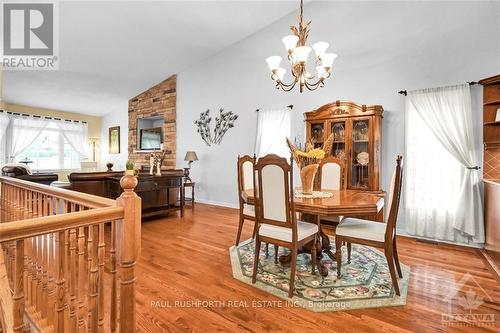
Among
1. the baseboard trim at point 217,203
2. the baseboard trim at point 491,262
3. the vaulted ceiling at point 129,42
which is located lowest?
the baseboard trim at point 491,262

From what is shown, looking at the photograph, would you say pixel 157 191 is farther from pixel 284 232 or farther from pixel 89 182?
pixel 284 232

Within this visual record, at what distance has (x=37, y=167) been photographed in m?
7.30

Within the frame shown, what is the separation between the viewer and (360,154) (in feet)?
12.2

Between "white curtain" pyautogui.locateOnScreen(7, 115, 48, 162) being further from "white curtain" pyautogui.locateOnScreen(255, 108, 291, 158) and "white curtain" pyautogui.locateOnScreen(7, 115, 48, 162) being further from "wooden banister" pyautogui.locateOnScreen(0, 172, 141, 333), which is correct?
"wooden banister" pyautogui.locateOnScreen(0, 172, 141, 333)

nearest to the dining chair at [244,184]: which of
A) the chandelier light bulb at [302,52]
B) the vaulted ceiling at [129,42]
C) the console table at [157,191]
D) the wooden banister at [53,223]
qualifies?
the chandelier light bulb at [302,52]

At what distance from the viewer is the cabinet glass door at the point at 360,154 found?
3.66 meters

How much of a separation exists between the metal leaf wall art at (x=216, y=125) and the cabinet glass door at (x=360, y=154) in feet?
8.45

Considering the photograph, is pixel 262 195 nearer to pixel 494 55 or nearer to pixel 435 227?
pixel 435 227

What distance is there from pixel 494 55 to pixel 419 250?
8.20ft

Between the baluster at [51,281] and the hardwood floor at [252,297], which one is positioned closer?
the baluster at [51,281]

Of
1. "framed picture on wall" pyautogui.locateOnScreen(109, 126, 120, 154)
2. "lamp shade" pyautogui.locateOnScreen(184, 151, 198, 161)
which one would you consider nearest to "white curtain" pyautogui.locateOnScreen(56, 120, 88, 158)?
"framed picture on wall" pyautogui.locateOnScreen(109, 126, 120, 154)

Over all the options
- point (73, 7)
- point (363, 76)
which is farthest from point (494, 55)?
point (73, 7)

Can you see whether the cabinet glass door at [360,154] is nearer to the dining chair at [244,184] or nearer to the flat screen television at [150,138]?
the dining chair at [244,184]

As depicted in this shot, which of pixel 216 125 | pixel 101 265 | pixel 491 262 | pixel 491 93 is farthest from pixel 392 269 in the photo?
pixel 216 125
